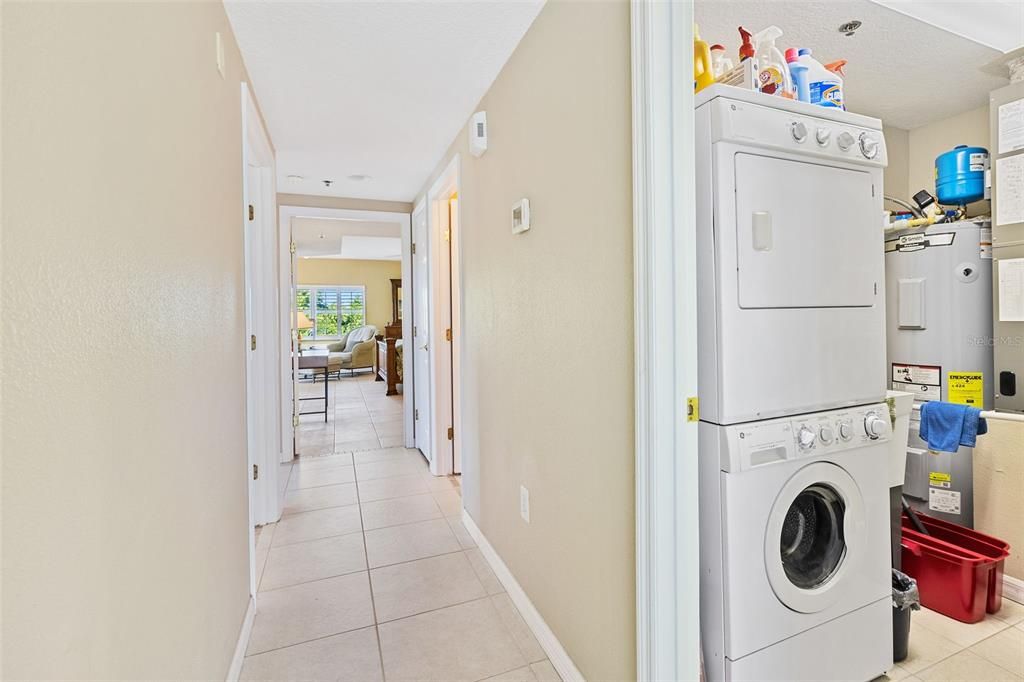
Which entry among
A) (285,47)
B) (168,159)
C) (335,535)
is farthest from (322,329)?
(168,159)

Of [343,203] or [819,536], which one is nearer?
[819,536]

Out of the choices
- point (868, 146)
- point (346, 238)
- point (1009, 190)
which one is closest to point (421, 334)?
point (868, 146)

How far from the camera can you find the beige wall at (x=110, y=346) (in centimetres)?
59

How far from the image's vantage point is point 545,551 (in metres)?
1.82

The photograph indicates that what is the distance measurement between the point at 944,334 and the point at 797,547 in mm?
1580

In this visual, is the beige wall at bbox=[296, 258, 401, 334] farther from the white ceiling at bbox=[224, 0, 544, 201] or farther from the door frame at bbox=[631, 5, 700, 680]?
the door frame at bbox=[631, 5, 700, 680]

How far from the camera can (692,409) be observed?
1256 millimetres

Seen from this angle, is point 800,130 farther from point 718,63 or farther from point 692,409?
point 692,409

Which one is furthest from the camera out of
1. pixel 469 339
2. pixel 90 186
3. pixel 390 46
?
pixel 469 339

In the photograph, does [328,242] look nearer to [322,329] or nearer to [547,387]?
[322,329]

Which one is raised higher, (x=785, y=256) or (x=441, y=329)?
(x=785, y=256)

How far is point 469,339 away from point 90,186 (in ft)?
6.72

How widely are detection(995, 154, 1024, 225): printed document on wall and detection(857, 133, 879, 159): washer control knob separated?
116cm

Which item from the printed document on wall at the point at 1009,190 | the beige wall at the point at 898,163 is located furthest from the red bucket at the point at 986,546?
the beige wall at the point at 898,163
